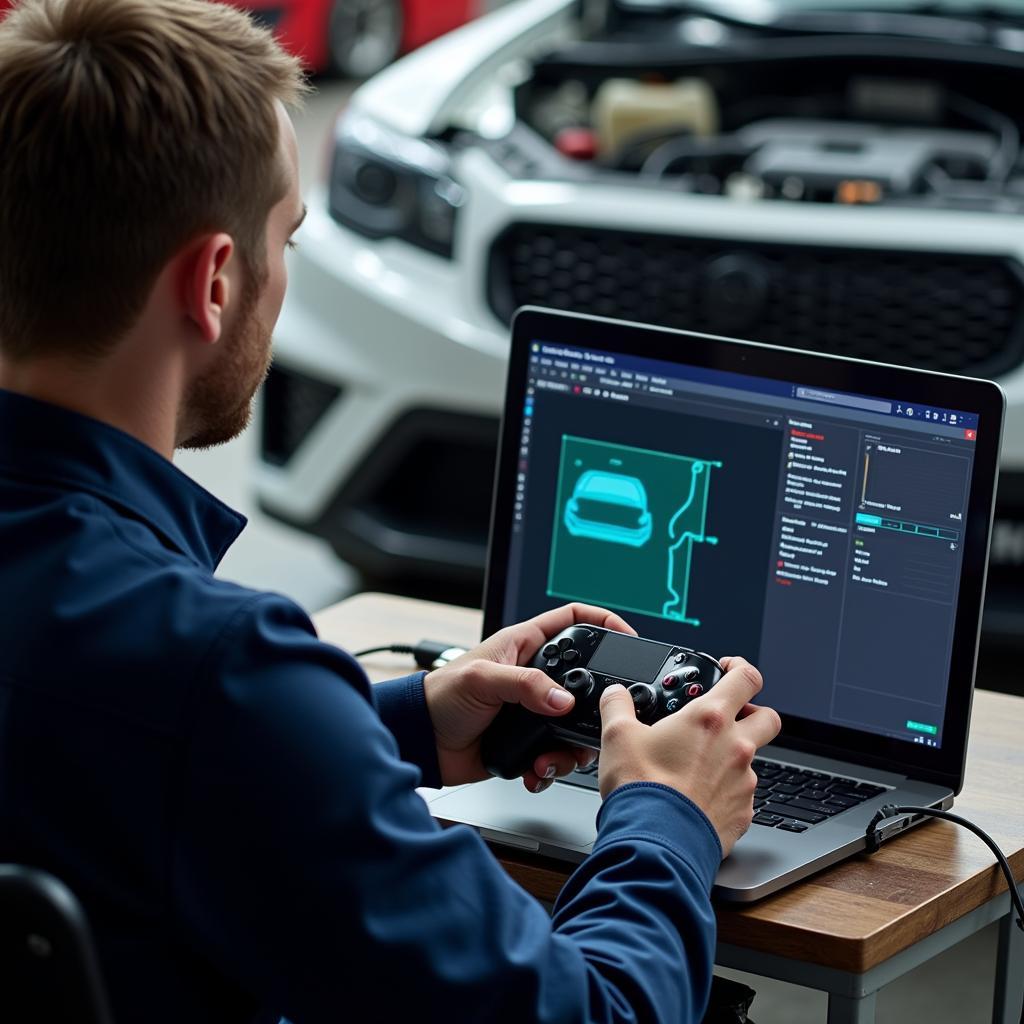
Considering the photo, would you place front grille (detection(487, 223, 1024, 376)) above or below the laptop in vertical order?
below

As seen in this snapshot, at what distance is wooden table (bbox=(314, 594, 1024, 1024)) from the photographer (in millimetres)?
1449

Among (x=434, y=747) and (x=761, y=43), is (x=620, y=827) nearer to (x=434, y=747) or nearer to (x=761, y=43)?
(x=434, y=747)

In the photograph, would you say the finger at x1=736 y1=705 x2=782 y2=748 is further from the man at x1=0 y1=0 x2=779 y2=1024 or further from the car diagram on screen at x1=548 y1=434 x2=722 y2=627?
the car diagram on screen at x1=548 y1=434 x2=722 y2=627

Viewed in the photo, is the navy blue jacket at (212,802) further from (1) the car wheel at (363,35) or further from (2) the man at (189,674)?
(1) the car wheel at (363,35)

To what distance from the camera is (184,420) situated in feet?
4.31

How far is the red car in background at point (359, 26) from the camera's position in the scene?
27.6 feet

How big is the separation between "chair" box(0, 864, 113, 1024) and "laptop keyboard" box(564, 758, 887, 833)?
2.49 feet

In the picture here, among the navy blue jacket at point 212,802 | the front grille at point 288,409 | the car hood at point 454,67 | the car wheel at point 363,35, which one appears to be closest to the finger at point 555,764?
the navy blue jacket at point 212,802

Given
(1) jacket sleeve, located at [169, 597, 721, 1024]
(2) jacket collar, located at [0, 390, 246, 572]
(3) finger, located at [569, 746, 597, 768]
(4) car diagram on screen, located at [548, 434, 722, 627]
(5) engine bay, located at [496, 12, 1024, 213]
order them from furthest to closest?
(5) engine bay, located at [496, 12, 1024, 213] < (4) car diagram on screen, located at [548, 434, 722, 627] < (3) finger, located at [569, 746, 597, 768] < (2) jacket collar, located at [0, 390, 246, 572] < (1) jacket sleeve, located at [169, 597, 721, 1024]

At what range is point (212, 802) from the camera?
110 centimetres

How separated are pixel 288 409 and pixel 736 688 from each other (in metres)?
2.22

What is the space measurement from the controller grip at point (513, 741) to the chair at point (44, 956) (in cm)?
64

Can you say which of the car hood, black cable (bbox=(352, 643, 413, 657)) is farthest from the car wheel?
black cable (bbox=(352, 643, 413, 657))

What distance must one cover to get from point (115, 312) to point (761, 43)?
3.07m
